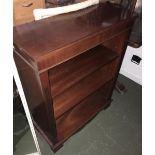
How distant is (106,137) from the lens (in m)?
1.43

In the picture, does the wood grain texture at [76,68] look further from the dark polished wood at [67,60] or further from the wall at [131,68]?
the wall at [131,68]

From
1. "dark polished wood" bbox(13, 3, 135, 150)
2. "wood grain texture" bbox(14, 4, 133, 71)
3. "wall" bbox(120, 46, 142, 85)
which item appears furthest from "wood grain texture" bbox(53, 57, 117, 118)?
"wall" bbox(120, 46, 142, 85)

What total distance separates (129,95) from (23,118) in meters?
1.12

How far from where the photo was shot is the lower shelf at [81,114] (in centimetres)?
131

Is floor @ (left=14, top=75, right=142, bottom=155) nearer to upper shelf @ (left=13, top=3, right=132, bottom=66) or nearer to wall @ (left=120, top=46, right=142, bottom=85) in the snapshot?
wall @ (left=120, top=46, right=142, bottom=85)

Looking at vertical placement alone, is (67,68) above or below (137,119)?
above

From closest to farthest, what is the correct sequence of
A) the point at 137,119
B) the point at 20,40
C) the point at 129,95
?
the point at 20,40 → the point at 137,119 → the point at 129,95

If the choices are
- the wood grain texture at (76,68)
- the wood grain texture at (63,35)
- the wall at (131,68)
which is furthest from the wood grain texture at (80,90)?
the wall at (131,68)

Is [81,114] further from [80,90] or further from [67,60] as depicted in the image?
[67,60]

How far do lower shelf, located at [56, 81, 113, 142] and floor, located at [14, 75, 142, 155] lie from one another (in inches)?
3.5

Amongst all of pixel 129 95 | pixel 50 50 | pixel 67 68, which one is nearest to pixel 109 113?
pixel 129 95
